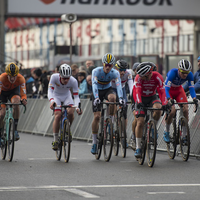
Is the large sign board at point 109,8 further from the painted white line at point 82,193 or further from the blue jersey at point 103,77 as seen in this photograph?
the painted white line at point 82,193

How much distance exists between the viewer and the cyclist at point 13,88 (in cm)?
1227

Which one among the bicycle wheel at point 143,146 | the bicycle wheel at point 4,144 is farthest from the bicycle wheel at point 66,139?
the bicycle wheel at point 143,146

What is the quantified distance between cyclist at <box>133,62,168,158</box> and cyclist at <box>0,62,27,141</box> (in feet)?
7.62

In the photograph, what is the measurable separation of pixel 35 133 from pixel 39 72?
10.2 ft

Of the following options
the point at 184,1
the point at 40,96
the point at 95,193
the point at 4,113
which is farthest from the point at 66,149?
the point at 184,1

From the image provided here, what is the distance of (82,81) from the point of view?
748 inches

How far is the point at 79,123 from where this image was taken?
59.0ft

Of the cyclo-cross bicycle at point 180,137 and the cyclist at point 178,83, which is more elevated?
the cyclist at point 178,83

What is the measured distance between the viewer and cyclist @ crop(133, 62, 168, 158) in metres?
10.9

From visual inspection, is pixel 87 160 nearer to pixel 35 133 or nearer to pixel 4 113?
pixel 4 113

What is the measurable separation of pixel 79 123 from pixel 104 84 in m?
5.60

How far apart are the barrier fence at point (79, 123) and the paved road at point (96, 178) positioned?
62 centimetres

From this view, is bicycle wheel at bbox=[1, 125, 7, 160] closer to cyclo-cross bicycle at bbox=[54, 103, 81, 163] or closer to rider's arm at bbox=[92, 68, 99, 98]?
cyclo-cross bicycle at bbox=[54, 103, 81, 163]

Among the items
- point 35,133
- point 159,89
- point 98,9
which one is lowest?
point 35,133
